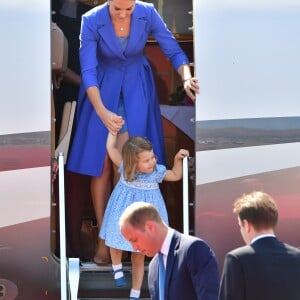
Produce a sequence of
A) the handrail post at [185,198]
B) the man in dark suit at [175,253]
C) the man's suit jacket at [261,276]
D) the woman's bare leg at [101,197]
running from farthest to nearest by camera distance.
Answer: the woman's bare leg at [101,197]
the handrail post at [185,198]
the man in dark suit at [175,253]
the man's suit jacket at [261,276]

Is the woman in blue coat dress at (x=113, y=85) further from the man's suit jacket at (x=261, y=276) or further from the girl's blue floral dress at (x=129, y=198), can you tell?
the man's suit jacket at (x=261, y=276)

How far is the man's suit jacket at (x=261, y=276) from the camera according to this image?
3.37m

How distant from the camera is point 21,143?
5.35 m

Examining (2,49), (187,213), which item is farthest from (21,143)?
(187,213)

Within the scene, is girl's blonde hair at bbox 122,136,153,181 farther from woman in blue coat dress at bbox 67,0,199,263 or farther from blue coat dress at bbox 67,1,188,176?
blue coat dress at bbox 67,1,188,176

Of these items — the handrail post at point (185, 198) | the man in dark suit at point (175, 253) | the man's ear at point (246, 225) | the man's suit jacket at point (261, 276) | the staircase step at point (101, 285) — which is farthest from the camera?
the staircase step at point (101, 285)

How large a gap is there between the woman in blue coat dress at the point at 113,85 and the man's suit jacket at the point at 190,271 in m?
1.93

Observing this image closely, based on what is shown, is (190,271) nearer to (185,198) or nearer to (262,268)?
(262,268)

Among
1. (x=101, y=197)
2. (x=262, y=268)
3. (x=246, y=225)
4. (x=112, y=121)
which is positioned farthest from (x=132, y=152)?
(x=262, y=268)

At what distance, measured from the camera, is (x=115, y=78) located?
5.84m

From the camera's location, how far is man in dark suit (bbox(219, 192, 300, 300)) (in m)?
3.38

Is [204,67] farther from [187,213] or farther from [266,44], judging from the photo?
[187,213]

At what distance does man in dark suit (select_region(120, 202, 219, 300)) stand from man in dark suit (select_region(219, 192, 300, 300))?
0.54 feet

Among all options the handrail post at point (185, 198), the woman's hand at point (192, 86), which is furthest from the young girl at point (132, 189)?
the woman's hand at point (192, 86)
